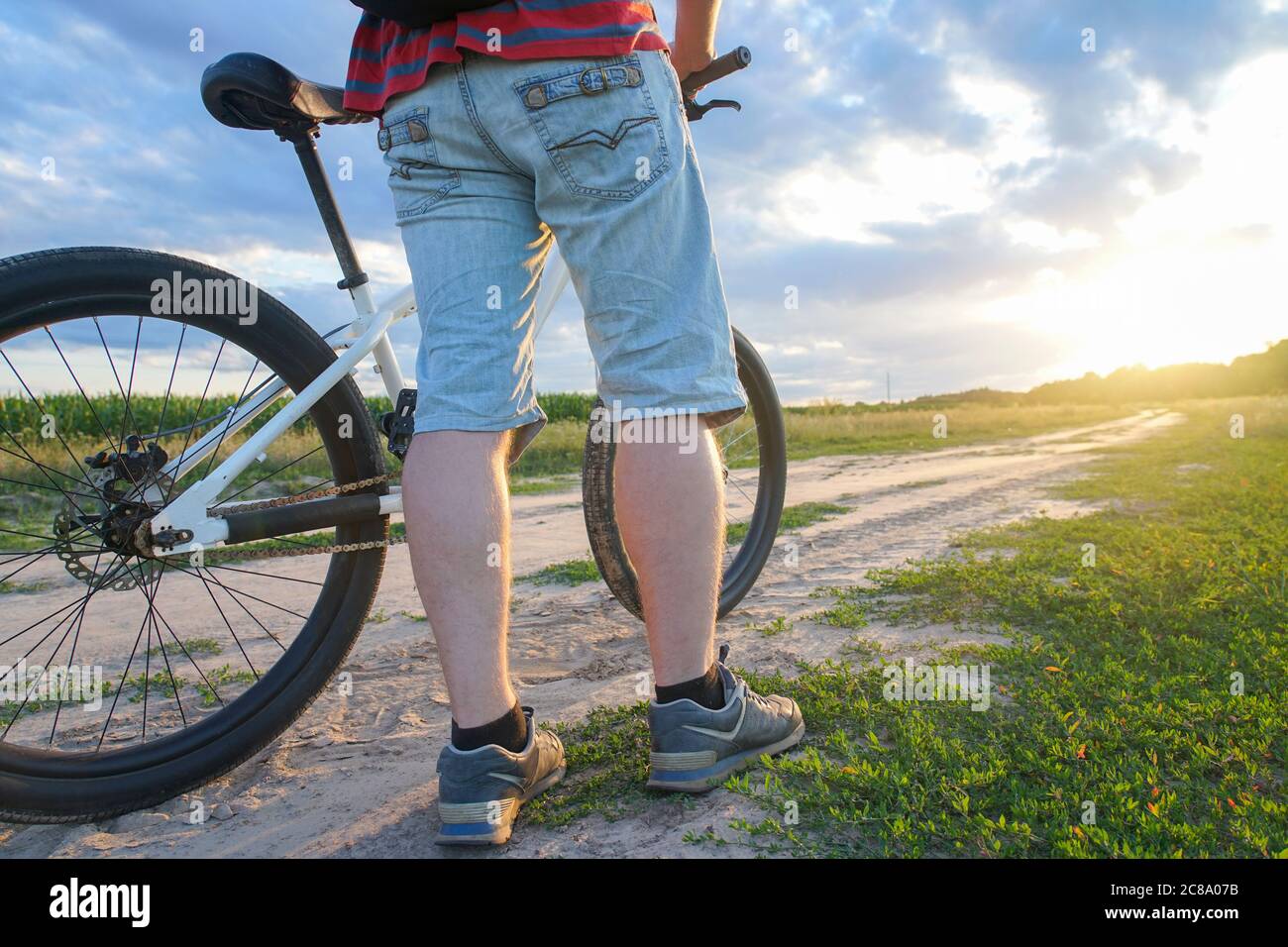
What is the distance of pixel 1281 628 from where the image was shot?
2656 mm

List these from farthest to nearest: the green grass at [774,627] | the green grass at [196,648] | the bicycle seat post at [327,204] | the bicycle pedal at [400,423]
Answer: the green grass at [196,648]
the green grass at [774,627]
the bicycle pedal at [400,423]
the bicycle seat post at [327,204]

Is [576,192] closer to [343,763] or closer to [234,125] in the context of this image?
[234,125]

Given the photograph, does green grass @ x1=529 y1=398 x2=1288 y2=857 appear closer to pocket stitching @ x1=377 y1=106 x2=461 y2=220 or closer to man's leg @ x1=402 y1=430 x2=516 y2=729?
man's leg @ x1=402 y1=430 x2=516 y2=729

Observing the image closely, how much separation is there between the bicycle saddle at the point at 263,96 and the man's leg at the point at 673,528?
116cm

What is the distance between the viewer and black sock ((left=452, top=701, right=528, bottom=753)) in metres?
1.64

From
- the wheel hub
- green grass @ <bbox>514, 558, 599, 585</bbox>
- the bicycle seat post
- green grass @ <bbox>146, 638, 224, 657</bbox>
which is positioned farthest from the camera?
green grass @ <bbox>514, 558, 599, 585</bbox>

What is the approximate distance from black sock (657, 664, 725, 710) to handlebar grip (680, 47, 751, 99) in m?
1.76

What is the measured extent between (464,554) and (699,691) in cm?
59

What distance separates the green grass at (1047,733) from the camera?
153cm

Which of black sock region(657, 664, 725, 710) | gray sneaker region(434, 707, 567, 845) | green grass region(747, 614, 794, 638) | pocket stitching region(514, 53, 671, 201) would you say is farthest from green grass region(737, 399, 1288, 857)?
pocket stitching region(514, 53, 671, 201)

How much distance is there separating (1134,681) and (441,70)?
2.29 m

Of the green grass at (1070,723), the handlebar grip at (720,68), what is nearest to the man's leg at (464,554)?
the green grass at (1070,723)

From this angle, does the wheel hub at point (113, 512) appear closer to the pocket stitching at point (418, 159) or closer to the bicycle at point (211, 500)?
the bicycle at point (211, 500)

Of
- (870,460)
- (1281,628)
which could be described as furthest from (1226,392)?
(1281,628)
